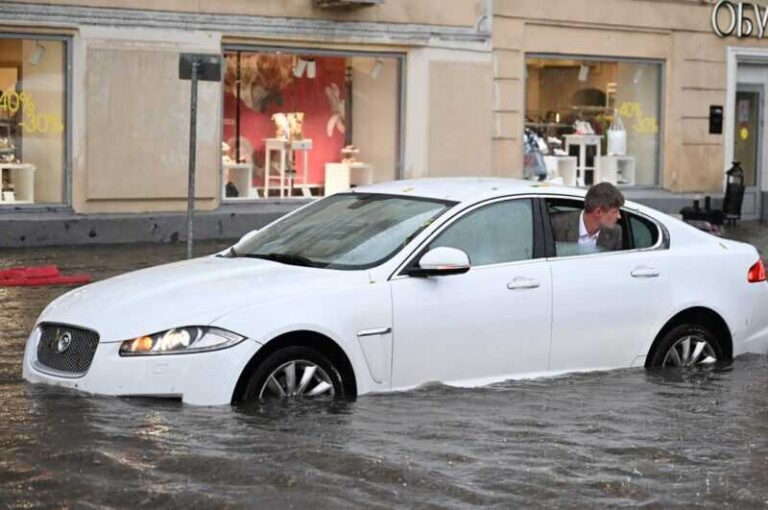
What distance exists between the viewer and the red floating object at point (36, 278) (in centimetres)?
1552

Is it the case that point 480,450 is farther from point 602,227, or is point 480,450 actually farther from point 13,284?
point 13,284

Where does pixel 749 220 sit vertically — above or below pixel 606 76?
below

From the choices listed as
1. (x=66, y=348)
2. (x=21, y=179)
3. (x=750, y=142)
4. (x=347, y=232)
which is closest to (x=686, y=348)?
(x=347, y=232)

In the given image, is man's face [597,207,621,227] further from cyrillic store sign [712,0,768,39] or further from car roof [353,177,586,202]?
cyrillic store sign [712,0,768,39]

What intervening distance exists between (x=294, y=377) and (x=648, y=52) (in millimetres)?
18838

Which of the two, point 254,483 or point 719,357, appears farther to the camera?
point 719,357

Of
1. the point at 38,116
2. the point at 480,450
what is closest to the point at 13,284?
the point at 38,116

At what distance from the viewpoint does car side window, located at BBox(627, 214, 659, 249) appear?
10.1 m

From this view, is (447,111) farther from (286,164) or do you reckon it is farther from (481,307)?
(481,307)

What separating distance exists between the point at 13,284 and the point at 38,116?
5206 millimetres

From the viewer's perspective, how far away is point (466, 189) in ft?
31.7

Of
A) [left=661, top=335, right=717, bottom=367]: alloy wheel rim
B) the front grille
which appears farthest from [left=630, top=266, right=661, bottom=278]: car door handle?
the front grille

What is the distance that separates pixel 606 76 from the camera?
25984mm

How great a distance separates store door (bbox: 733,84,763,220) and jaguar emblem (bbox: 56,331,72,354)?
21230 millimetres
